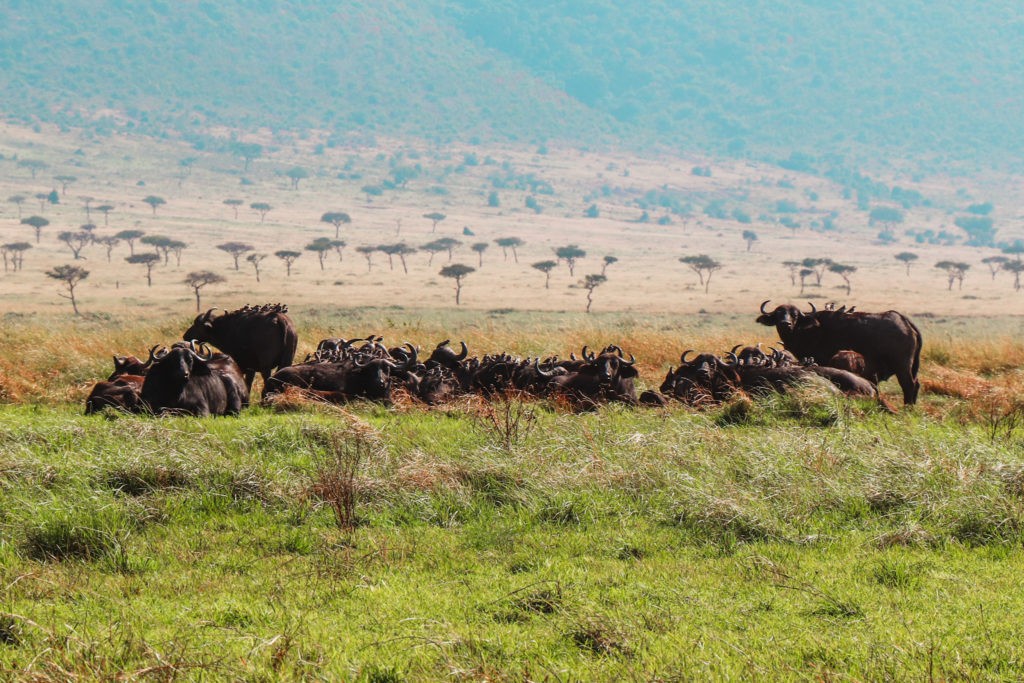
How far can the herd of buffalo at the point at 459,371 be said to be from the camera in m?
12.6

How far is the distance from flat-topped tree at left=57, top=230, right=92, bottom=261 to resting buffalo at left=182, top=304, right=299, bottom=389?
84207 mm

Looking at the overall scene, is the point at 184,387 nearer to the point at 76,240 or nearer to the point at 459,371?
the point at 459,371

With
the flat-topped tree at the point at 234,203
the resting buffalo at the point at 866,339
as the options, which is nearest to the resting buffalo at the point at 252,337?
the resting buffalo at the point at 866,339

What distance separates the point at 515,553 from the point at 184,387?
21.5 ft

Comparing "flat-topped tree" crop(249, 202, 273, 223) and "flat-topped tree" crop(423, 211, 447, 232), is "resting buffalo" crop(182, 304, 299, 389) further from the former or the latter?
"flat-topped tree" crop(249, 202, 273, 223)

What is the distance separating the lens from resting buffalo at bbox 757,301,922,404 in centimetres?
1539

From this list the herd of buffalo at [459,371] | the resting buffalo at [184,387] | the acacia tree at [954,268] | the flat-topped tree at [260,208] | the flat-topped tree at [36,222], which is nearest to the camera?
the resting buffalo at [184,387]

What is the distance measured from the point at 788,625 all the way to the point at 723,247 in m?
155

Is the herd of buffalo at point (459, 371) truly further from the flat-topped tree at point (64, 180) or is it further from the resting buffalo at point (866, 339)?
the flat-topped tree at point (64, 180)

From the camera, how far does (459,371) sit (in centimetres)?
1533

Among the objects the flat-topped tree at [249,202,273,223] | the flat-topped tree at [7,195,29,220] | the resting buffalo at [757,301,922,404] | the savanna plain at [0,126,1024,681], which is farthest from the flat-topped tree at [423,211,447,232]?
the savanna plain at [0,126,1024,681]

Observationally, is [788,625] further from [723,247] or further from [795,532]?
[723,247]

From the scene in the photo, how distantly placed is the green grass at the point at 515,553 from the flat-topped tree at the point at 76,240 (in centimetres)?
9219

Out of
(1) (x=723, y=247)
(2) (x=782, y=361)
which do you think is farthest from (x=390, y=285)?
(1) (x=723, y=247)
